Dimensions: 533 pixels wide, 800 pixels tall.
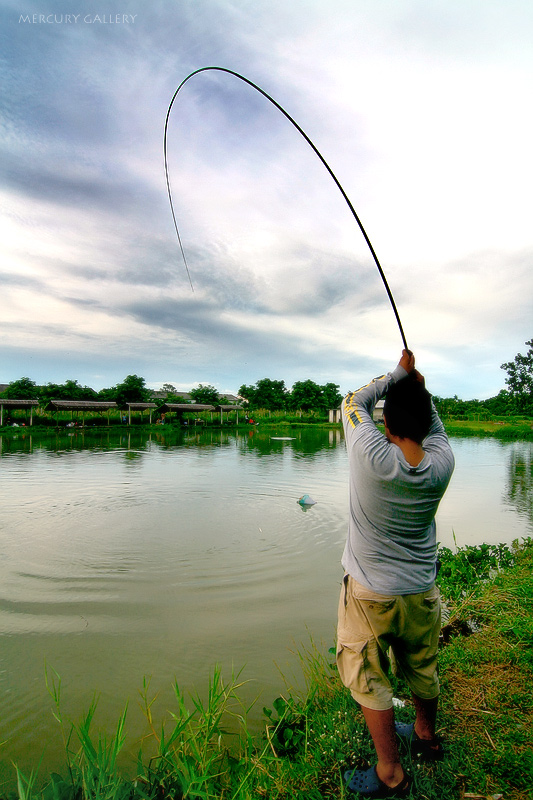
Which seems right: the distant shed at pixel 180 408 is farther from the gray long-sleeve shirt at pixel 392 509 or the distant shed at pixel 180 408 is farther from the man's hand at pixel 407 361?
the gray long-sleeve shirt at pixel 392 509

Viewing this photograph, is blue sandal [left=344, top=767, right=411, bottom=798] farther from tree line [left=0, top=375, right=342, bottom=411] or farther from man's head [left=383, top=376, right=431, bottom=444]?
tree line [left=0, top=375, right=342, bottom=411]

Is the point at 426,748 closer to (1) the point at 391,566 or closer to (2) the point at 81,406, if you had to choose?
(1) the point at 391,566

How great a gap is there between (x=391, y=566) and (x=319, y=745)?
1087mm

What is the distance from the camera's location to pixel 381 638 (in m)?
1.83

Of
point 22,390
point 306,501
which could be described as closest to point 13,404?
point 22,390

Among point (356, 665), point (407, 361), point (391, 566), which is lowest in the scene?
point (356, 665)

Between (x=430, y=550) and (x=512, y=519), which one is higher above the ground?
(x=430, y=550)

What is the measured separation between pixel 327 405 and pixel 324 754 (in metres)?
65.9

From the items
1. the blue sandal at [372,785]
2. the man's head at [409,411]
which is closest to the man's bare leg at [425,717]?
Result: the blue sandal at [372,785]

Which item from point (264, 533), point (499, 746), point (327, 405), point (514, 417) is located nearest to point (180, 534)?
point (264, 533)

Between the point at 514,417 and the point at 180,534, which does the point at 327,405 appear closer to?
the point at 514,417

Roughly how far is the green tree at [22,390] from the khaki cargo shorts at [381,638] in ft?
155

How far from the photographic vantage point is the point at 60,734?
2.81 m

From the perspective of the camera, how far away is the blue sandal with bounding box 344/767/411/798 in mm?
1811
